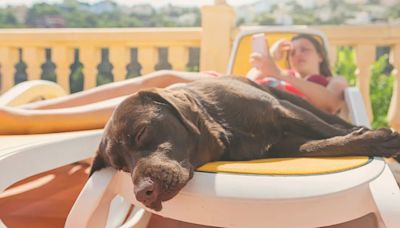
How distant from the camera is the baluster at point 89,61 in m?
4.11

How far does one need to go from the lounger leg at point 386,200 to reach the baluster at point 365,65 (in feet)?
7.81

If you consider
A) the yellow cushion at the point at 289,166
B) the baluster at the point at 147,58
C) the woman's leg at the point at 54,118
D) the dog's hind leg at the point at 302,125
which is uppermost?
the dog's hind leg at the point at 302,125

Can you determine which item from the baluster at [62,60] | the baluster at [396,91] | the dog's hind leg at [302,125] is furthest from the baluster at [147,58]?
the dog's hind leg at [302,125]

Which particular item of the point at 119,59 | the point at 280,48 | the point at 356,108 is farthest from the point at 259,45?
the point at 119,59

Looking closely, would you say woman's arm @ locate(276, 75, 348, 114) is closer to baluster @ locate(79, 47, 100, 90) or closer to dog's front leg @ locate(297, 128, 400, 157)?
dog's front leg @ locate(297, 128, 400, 157)

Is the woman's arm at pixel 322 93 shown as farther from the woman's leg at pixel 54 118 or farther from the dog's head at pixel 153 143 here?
the dog's head at pixel 153 143

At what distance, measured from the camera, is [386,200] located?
4.12 ft

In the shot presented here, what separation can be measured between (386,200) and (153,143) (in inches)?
26.2

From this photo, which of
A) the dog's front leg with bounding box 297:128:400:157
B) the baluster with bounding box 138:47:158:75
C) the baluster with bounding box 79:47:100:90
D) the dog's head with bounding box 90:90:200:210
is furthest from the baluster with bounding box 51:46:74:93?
the dog's front leg with bounding box 297:128:400:157

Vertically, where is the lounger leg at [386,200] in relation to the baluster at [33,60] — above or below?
above

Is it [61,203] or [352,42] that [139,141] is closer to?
[61,203]

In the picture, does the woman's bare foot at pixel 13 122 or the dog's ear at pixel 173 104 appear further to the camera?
the woman's bare foot at pixel 13 122

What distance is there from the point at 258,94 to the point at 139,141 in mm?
541

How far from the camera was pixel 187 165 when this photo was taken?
1278 millimetres
